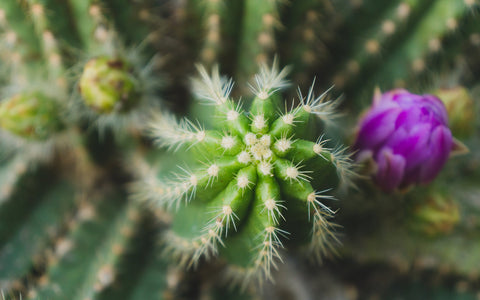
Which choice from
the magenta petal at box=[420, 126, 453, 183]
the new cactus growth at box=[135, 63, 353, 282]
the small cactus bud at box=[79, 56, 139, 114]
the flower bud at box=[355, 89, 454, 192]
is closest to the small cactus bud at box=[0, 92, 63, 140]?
the small cactus bud at box=[79, 56, 139, 114]

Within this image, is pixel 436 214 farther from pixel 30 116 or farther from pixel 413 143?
pixel 30 116

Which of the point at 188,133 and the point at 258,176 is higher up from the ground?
the point at 188,133

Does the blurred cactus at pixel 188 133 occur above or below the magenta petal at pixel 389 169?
above

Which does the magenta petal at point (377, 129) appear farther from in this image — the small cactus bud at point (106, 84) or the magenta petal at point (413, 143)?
the small cactus bud at point (106, 84)

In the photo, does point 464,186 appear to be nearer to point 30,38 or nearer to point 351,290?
point 351,290

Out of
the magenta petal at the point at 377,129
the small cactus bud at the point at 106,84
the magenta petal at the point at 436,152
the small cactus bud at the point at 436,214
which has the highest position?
the small cactus bud at the point at 106,84

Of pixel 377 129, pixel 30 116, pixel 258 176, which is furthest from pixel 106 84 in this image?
pixel 377 129

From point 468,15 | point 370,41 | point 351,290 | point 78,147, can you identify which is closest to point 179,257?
point 78,147

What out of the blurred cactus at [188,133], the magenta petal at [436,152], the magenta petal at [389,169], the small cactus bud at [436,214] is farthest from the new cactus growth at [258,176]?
the small cactus bud at [436,214]
